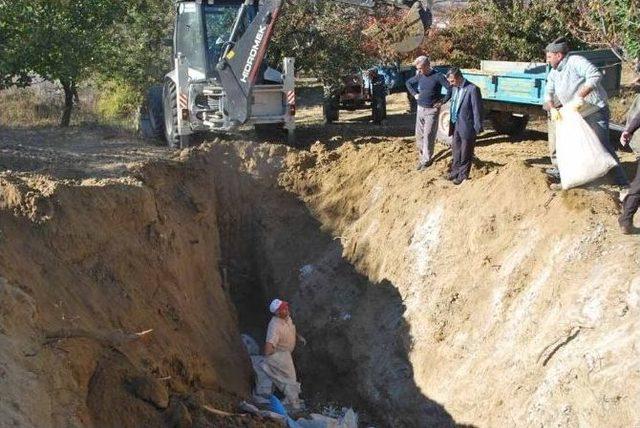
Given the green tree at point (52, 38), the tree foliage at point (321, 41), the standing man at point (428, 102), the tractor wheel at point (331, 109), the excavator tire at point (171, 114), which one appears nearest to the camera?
the standing man at point (428, 102)

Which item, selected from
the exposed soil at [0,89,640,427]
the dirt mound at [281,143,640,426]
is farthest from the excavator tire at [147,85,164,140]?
the dirt mound at [281,143,640,426]

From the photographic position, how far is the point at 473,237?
8.92m

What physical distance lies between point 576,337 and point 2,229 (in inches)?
203

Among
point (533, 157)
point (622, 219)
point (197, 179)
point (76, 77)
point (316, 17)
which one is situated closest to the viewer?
point (622, 219)

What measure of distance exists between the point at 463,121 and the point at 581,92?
1.78m

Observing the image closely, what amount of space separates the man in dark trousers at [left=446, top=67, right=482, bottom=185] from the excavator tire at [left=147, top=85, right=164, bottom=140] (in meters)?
6.89

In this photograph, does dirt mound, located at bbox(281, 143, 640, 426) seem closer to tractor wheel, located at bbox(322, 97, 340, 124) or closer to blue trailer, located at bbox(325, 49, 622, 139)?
blue trailer, located at bbox(325, 49, 622, 139)

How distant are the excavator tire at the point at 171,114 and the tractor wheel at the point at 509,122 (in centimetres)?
561

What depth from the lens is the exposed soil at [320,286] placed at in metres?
6.54

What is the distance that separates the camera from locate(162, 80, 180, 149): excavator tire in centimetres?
1373

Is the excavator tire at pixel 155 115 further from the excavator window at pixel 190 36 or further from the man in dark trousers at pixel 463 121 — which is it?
the man in dark trousers at pixel 463 121

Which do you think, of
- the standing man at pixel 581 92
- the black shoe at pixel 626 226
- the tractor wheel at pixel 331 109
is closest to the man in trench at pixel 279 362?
the black shoe at pixel 626 226

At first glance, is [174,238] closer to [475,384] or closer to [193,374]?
[193,374]

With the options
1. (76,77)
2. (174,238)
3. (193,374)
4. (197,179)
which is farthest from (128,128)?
(193,374)
